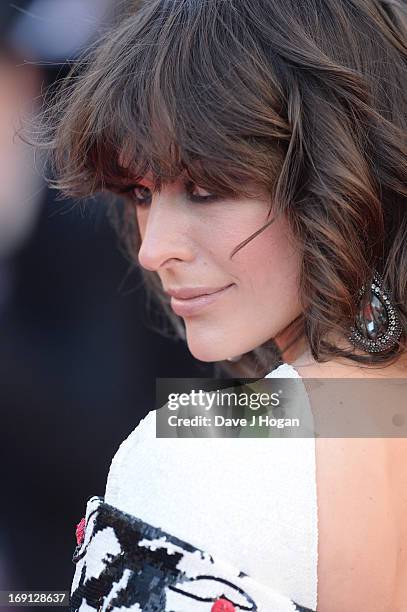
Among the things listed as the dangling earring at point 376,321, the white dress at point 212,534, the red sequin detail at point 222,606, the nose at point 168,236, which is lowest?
the red sequin detail at point 222,606

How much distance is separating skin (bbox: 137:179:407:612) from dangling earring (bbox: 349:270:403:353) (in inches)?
1.4

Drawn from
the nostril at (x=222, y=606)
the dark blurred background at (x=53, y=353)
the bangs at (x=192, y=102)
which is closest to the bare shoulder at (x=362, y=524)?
the nostril at (x=222, y=606)

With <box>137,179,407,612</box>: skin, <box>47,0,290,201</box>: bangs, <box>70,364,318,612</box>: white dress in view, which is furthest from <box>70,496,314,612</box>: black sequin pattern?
<box>47,0,290,201</box>: bangs

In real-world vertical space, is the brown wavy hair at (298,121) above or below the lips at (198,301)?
above

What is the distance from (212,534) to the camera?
0.96 metres

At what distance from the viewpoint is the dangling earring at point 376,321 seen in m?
1.21

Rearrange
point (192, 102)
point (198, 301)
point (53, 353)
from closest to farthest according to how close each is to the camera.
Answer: point (192, 102) → point (198, 301) → point (53, 353)

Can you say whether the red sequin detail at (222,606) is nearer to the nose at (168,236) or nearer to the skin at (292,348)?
the skin at (292,348)

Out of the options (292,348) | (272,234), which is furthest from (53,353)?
(272,234)

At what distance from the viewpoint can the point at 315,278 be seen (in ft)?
3.98

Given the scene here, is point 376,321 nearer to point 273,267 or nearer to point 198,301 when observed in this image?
point 273,267

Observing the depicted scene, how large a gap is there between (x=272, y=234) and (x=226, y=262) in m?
0.08

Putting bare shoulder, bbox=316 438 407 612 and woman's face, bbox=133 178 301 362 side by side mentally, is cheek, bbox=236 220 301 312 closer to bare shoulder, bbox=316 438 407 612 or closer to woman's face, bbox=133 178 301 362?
woman's face, bbox=133 178 301 362

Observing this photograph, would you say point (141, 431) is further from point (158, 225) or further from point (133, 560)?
point (158, 225)
